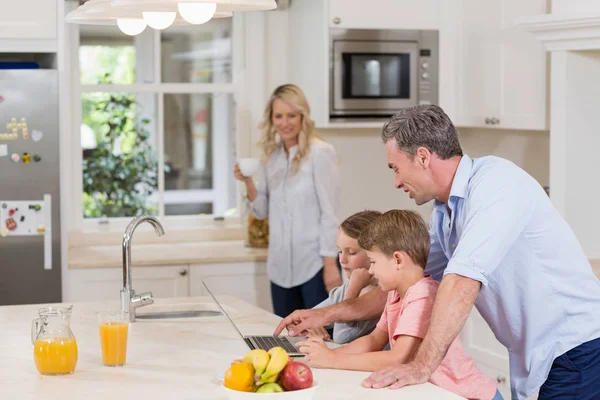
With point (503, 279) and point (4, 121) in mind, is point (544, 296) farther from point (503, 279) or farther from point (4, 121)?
point (4, 121)

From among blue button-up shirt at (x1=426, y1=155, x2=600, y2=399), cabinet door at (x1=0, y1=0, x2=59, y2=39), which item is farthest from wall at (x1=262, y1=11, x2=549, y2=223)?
blue button-up shirt at (x1=426, y1=155, x2=600, y2=399)

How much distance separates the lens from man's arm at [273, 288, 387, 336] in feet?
9.06

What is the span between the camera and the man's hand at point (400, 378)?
215 centimetres

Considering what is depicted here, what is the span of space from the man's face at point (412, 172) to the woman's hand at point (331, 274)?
1928 millimetres

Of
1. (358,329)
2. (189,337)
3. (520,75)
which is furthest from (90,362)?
(520,75)

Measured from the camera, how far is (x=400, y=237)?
7.71 feet

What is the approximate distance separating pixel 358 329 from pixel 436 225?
451 millimetres

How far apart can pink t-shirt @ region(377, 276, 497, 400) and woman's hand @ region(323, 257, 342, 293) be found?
76.5 inches

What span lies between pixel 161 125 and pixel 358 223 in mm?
2537

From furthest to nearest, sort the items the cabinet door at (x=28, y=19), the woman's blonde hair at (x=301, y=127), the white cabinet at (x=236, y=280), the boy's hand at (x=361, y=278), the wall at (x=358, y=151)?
the wall at (x=358, y=151), the white cabinet at (x=236, y=280), the cabinet door at (x=28, y=19), the woman's blonde hair at (x=301, y=127), the boy's hand at (x=361, y=278)

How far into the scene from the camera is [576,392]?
94.1 inches

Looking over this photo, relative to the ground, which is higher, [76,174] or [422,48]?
[422,48]

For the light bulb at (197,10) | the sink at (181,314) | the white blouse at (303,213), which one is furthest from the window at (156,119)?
the light bulb at (197,10)

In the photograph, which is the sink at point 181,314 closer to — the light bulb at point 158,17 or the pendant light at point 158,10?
the pendant light at point 158,10
